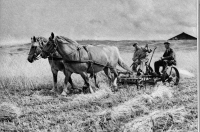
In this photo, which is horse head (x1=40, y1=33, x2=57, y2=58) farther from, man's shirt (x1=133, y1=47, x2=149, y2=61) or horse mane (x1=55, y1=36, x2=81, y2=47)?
man's shirt (x1=133, y1=47, x2=149, y2=61)

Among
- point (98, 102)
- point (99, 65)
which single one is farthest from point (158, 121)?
point (99, 65)

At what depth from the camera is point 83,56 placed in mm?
3549

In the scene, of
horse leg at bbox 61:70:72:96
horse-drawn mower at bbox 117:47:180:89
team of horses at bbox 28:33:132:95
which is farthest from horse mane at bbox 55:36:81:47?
horse-drawn mower at bbox 117:47:180:89

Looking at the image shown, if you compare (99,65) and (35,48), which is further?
(99,65)

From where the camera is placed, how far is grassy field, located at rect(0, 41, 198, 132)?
329 cm

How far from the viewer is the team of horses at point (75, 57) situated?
3361mm

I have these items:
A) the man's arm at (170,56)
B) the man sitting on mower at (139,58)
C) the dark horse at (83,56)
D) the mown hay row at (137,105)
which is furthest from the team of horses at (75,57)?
the man's arm at (170,56)

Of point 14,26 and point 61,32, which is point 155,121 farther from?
point 14,26

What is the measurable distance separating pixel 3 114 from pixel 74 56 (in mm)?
1000

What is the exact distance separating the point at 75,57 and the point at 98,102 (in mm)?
587

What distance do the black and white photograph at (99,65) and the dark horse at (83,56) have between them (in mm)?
11

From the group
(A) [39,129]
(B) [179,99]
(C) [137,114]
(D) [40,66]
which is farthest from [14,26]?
(B) [179,99]

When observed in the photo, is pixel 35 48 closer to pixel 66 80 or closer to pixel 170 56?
pixel 66 80

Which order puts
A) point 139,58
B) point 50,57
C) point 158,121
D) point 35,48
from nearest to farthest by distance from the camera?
point 35,48 → point 50,57 → point 158,121 → point 139,58
